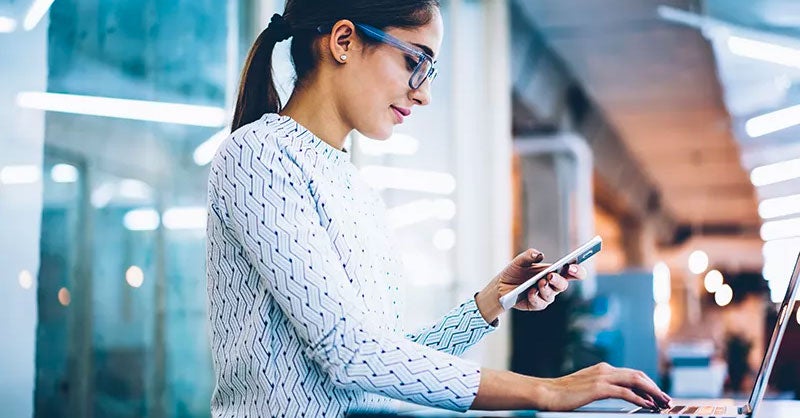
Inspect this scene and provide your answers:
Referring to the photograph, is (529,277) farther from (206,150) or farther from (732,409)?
(206,150)

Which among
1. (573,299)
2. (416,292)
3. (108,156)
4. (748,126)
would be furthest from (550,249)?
(108,156)

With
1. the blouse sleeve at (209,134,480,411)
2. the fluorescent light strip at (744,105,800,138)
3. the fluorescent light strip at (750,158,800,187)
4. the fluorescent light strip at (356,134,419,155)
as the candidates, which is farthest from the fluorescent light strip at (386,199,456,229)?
the fluorescent light strip at (750,158,800,187)

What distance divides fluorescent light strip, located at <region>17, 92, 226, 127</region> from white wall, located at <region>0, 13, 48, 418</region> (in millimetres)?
31

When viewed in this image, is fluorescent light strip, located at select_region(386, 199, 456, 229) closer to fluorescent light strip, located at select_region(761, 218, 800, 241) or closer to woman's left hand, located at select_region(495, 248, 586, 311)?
woman's left hand, located at select_region(495, 248, 586, 311)

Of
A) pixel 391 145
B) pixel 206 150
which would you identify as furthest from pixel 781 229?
pixel 206 150

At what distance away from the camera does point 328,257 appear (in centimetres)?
109

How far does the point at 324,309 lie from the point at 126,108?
212cm

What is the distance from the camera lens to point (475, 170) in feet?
19.8

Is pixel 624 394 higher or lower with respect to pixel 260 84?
lower

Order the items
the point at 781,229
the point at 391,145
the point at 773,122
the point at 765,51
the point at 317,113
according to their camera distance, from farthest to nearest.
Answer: the point at 781,229
the point at 773,122
the point at 765,51
the point at 391,145
the point at 317,113

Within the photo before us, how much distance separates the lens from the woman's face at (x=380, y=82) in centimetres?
130

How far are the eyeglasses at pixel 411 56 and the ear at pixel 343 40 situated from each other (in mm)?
13

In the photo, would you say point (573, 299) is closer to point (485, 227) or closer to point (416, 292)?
point (485, 227)

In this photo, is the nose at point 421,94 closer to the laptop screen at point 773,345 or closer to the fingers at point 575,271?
the fingers at point 575,271
